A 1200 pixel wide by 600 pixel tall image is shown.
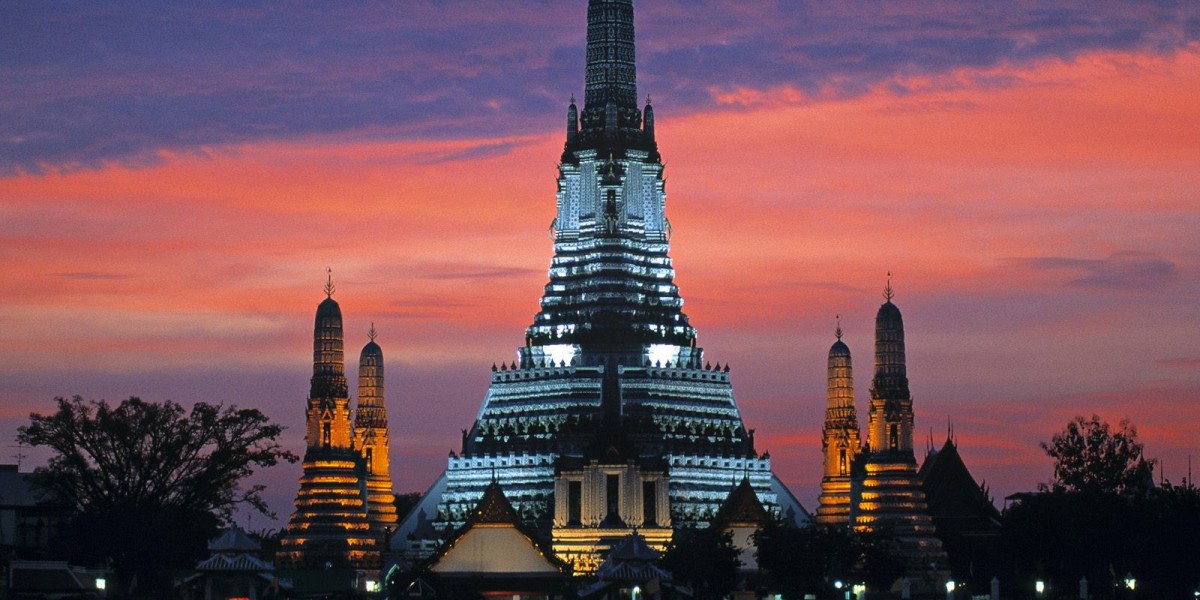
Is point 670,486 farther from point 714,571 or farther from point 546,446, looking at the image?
point 714,571

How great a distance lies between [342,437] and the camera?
14912 centimetres

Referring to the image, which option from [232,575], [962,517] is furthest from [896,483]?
[232,575]

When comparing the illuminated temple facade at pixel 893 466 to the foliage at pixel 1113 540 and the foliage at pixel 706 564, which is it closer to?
the foliage at pixel 1113 540

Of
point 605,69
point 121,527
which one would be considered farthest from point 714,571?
point 605,69

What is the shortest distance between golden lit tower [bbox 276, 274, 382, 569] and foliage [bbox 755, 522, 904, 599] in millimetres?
24725

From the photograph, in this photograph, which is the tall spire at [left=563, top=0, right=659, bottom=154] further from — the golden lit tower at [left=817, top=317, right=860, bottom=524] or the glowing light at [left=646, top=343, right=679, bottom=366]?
the golden lit tower at [left=817, top=317, right=860, bottom=524]

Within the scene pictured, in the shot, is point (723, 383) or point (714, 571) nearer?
point (714, 571)

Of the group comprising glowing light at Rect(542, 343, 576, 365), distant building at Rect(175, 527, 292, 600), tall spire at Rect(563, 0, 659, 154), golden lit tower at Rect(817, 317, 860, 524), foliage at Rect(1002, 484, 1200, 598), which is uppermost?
tall spire at Rect(563, 0, 659, 154)

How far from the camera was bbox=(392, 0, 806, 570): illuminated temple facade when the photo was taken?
150875 mm

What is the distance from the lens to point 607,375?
6033 inches

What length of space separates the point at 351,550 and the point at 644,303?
24.3 metres

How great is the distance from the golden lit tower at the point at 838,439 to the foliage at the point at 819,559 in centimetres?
1644

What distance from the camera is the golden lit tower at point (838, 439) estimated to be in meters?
154

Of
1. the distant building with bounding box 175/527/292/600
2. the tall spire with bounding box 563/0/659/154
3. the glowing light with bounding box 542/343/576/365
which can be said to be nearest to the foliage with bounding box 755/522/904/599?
the glowing light with bounding box 542/343/576/365
